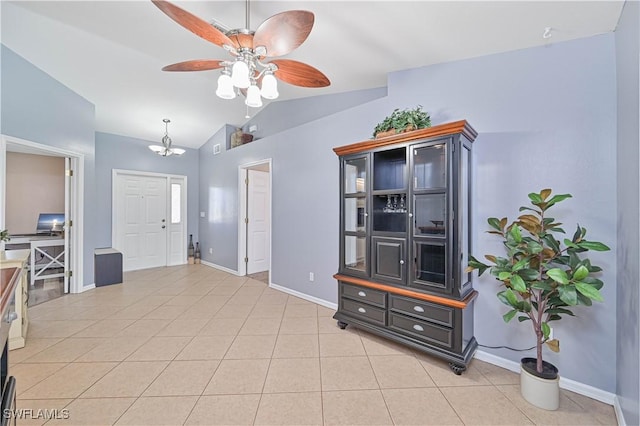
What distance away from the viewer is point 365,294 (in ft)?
8.44

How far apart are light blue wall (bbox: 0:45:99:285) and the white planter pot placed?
5.35 m

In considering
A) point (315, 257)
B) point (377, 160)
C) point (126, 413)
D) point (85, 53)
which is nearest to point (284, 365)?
point (126, 413)

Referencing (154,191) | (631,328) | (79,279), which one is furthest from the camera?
(154,191)

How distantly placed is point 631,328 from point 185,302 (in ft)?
13.9

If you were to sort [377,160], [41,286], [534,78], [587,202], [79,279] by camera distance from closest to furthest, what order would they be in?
1. [587,202]
2. [534,78]
3. [377,160]
4. [79,279]
5. [41,286]

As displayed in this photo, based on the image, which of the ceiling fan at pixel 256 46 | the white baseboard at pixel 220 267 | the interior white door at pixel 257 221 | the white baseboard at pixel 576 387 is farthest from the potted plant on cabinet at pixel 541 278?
the white baseboard at pixel 220 267

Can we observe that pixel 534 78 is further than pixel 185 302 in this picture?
No

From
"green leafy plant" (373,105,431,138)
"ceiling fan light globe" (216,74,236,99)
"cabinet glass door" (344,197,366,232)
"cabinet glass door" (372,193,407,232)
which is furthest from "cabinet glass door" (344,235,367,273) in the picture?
"ceiling fan light globe" (216,74,236,99)

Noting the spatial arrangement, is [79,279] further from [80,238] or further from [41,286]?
[41,286]

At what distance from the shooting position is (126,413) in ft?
5.33

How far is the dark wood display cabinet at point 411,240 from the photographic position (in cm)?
204

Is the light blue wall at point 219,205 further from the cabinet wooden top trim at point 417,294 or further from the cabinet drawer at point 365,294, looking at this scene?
the cabinet wooden top trim at point 417,294

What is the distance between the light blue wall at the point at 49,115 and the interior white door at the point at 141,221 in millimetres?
1204

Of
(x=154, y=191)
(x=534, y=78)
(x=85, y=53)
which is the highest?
(x=85, y=53)
